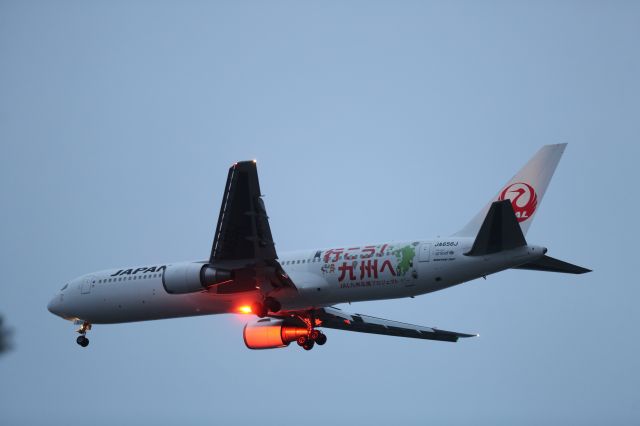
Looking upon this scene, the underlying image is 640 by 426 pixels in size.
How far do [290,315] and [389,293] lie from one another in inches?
269

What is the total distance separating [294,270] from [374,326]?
682cm

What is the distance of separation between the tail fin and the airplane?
34mm

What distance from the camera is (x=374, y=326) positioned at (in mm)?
37250

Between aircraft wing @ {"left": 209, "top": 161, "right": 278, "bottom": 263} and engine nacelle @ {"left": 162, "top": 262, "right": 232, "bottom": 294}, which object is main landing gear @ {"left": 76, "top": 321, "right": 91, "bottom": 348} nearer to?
engine nacelle @ {"left": 162, "top": 262, "right": 232, "bottom": 294}

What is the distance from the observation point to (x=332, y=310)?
36469 millimetres

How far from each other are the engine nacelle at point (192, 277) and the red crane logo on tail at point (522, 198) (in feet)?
32.7

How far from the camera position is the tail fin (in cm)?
2914

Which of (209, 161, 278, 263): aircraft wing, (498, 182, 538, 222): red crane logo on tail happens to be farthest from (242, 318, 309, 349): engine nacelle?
(498, 182, 538, 222): red crane logo on tail

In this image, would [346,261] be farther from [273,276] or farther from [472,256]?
[472,256]

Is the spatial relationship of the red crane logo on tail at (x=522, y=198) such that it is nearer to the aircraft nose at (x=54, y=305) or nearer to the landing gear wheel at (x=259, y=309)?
the landing gear wheel at (x=259, y=309)

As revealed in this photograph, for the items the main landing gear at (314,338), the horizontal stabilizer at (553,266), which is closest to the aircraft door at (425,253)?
the horizontal stabilizer at (553,266)

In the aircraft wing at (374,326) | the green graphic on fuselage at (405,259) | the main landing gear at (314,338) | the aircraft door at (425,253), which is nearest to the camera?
the aircraft door at (425,253)

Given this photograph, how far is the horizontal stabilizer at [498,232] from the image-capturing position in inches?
1000

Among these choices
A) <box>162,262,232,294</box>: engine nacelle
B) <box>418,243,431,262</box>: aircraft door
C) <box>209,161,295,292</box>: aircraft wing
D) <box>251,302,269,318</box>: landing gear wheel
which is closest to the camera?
<box>209,161,295,292</box>: aircraft wing
